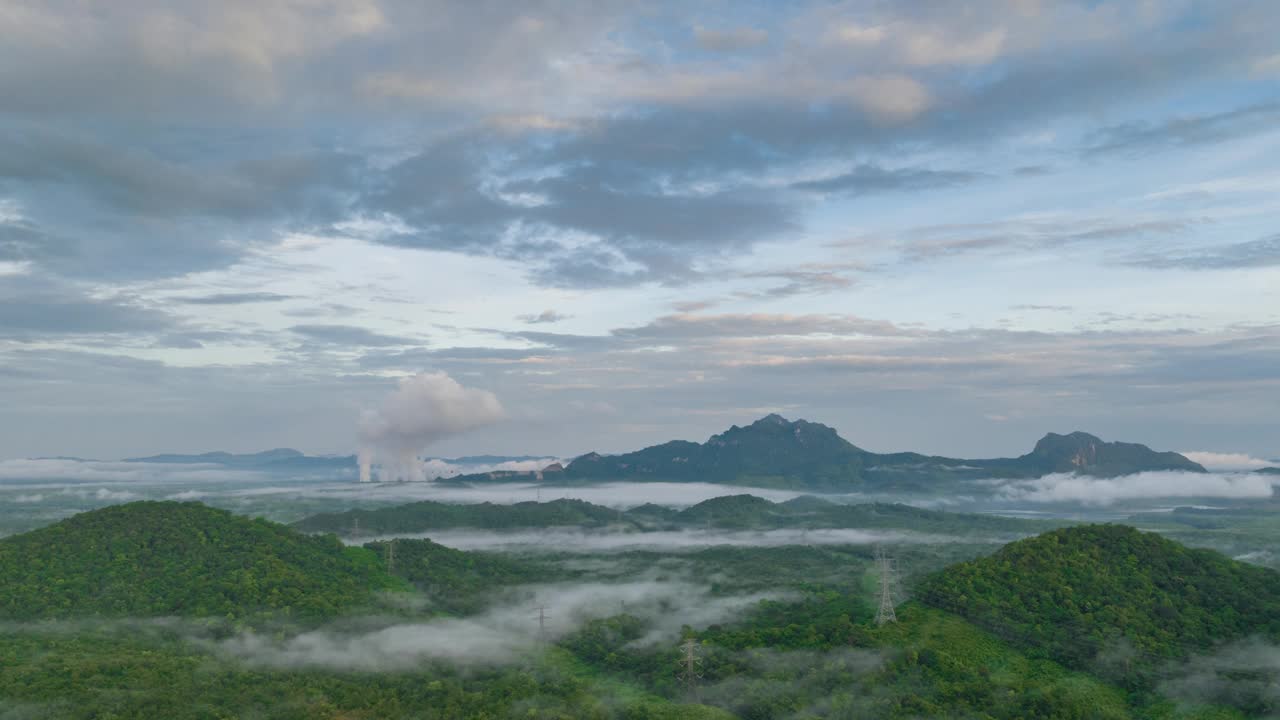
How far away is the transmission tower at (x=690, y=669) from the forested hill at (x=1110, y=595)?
137 ft

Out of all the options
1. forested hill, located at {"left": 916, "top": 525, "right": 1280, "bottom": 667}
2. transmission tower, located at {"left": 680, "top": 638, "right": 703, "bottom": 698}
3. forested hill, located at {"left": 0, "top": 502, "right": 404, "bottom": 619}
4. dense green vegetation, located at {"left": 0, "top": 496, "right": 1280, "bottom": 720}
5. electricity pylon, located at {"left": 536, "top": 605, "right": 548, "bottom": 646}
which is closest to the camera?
dense green vegetation, located at {"left": 0, "top": 496, "right": 1280, "bottom": 720}

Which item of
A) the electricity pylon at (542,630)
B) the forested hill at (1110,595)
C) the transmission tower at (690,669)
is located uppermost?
the forested hill at (1110,595)

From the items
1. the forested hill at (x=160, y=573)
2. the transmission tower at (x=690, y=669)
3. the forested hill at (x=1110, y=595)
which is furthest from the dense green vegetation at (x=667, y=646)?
the transmission tower at (x=690, y=669)

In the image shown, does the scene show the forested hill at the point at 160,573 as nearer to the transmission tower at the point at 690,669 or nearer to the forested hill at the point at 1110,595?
the transmission tower at the point at 690,669

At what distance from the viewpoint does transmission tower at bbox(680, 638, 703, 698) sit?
452ft

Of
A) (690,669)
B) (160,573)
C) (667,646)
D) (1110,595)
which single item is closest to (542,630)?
(667,646)

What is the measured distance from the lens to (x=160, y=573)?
17450 centimetres

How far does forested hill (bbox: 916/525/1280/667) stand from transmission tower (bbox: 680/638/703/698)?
41820 millimetres

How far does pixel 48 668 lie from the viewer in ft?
388

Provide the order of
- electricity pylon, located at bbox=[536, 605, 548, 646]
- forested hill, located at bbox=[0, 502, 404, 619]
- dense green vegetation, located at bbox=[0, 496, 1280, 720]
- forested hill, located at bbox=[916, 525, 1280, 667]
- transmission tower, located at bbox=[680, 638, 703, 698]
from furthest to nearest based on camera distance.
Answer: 1. electricity pylon, located at bbox=[536, 605, 548, 646]
2. forested hill, located at bbox=[0, 502, 404, 619]
3. transmission tower, located at bbox=[680, 638, 703, 698]
4. forested hill, located at bbox=[916, 525, 1280, 667]
5. dense green vegetation, located at bbox=[0, 496, 1280, 720]

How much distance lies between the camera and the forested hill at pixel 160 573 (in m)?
160

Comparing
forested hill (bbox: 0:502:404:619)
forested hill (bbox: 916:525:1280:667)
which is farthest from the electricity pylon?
forested hill (bbox: 916:525:1280:667)

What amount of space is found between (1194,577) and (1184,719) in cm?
4360

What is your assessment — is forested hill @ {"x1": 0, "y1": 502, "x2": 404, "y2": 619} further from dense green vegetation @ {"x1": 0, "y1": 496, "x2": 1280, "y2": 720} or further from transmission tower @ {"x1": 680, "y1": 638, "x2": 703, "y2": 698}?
transmission tower @ {"x1": 680, "y1": 638, "x2": 703, "y2": 698}
